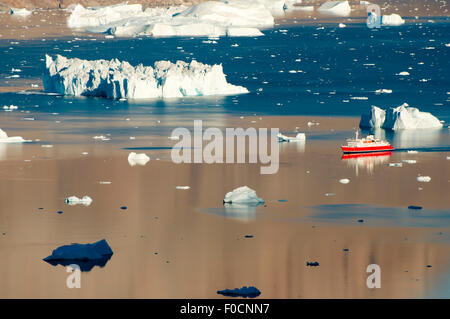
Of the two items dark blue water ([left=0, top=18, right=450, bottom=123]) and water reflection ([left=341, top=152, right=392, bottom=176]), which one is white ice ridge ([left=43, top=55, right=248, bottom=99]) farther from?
water reflection ([left=341, top=152, right=392, bottom=176])

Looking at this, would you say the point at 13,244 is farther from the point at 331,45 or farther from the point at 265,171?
the point at 331,45

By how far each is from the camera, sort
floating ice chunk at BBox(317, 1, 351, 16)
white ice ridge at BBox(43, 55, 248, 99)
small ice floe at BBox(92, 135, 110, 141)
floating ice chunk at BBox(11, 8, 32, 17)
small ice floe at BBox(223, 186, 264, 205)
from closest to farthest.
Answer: small ice floe at BBox(223, 186, 264, 205)
small ice floe at BBox(92, 135, 110, 141)
white ice ridge at BBox(43, 55, 248, 99)
floating ice chunk at BBox(11, 8, 32, 17)
floating ice chunk at BBox(317, 1, 351, 16)

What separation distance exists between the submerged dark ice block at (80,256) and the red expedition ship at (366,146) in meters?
12.0

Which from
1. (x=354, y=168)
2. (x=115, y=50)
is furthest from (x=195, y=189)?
(x=115, y=50)

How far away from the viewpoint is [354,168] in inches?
988

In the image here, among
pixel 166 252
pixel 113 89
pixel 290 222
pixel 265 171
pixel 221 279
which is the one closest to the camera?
pixel 221 279

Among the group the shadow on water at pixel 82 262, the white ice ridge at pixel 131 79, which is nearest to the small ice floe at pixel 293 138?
the white ice ridge at pixel 131 79

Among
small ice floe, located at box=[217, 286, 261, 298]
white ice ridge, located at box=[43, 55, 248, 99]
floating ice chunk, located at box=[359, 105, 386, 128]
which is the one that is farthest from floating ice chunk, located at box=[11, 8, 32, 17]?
A: small ice floe, located at box=[217, 286, 261, 298]

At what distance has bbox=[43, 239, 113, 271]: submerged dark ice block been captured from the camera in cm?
1625

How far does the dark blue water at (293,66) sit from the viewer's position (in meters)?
37.3

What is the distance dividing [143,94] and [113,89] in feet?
3.67

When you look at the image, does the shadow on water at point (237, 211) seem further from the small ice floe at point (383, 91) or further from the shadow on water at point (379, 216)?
the small ice floe at point (383, 91)

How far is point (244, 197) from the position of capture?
2069 cm

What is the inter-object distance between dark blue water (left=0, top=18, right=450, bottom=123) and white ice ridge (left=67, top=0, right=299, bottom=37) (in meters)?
1.85
